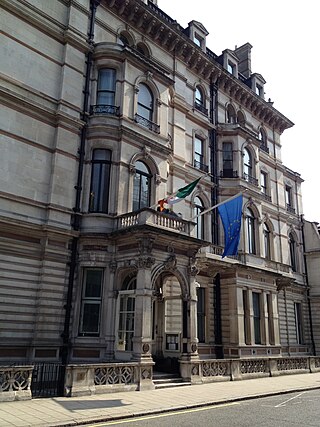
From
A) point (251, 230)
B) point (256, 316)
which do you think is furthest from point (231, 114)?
point (256, 316)

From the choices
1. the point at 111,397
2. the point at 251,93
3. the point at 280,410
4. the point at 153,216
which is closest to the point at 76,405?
the point at 111,397

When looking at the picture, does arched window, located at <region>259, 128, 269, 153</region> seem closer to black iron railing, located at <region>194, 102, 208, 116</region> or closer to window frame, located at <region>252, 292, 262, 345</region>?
black iron railing, located at <region>194, 102, 208, 116</region>

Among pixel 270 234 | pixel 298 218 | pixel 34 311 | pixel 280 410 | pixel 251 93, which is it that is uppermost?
pixel 251 93

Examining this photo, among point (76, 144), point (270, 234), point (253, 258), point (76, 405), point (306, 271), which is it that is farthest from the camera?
point (306, 271)

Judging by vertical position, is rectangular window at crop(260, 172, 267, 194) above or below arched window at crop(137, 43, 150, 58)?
below

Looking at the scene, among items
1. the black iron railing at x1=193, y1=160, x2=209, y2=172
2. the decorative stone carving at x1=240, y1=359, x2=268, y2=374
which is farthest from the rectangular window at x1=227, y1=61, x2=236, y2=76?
the decorative stone carving at x1=240, y1=359, x2=268, y2=374

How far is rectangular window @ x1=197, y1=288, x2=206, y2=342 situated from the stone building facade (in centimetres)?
6

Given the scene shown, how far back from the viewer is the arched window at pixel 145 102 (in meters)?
21.5

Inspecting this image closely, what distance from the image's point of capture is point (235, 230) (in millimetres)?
19500

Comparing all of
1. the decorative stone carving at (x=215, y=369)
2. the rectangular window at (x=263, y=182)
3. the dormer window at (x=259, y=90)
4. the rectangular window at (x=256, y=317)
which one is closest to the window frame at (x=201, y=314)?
the rectangular window at (x=256, y=317)

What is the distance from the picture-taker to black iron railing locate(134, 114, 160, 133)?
2102 cm

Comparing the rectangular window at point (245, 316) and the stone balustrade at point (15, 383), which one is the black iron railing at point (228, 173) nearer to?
the rectangular window at point (245, 316)

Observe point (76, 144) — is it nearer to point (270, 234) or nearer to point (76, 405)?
point (76, 405)

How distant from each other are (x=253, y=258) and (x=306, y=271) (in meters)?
11.1
